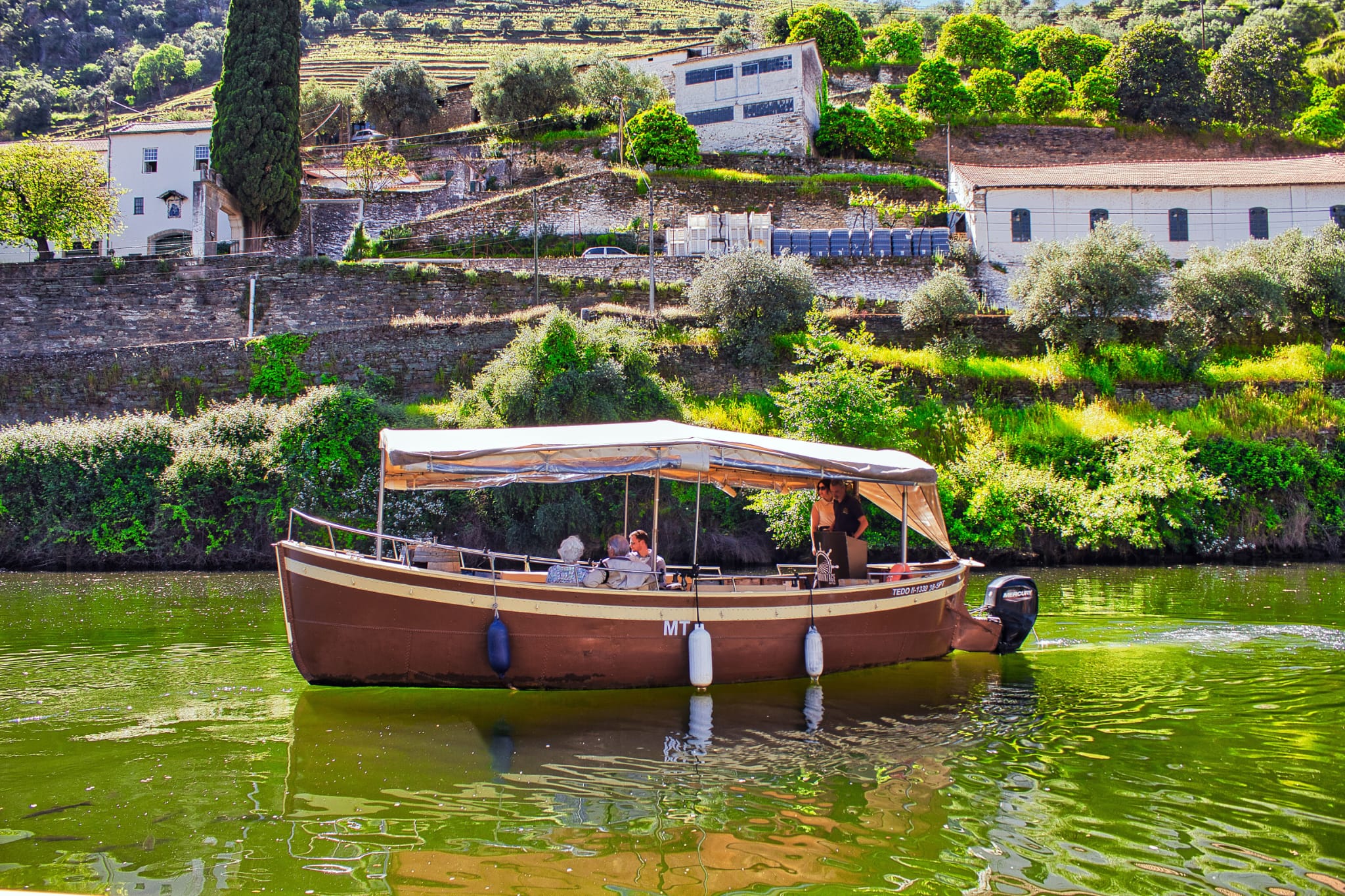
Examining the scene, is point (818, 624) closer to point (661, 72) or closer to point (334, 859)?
point (334, 859)

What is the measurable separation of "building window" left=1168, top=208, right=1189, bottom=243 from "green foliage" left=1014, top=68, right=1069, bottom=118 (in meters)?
19.1

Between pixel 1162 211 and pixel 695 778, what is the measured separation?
35.9 m

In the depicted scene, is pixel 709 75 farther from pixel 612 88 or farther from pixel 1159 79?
pixel 1159 79

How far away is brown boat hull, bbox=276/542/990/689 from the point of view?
1026 cm

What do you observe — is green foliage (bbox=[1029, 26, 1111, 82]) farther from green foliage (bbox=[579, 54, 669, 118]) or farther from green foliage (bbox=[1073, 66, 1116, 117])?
green foliage (bbox=[579, 54, 669, 118])

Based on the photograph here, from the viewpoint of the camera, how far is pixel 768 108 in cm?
4656

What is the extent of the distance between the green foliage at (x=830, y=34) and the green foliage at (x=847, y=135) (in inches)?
661

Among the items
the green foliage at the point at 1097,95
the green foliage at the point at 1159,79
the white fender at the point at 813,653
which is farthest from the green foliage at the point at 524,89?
the white fender at the point at 813,653

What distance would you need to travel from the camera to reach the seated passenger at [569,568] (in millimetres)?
11094

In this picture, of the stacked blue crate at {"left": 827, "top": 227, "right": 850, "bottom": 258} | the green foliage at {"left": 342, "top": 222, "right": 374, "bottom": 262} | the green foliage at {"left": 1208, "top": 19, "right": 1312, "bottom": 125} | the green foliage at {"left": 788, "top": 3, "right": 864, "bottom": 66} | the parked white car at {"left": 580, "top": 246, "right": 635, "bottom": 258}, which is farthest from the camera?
the green foliage at {"left": 788, "top": 3, "right": 864, "bottom": 66}

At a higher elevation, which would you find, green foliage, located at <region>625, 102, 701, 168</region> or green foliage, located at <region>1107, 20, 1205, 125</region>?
green foliage, located at <region>1107, 20, 1205, 125</region>

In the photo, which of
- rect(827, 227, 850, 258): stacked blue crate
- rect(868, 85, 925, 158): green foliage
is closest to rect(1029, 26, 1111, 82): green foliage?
rect(868, 85, 925, 158): green foliage

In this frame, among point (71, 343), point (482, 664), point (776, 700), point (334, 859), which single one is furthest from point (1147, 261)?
point (71, 343)

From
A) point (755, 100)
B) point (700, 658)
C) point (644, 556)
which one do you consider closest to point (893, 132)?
point (755, 100)
